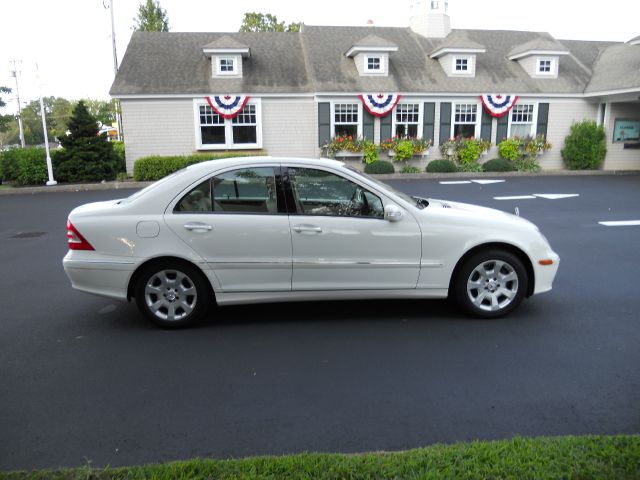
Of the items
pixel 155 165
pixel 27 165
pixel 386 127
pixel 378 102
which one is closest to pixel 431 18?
pixel 378 102

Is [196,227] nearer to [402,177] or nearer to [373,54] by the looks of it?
[402,177]

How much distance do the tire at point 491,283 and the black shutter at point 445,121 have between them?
17.8 metres

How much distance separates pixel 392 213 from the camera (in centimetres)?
497

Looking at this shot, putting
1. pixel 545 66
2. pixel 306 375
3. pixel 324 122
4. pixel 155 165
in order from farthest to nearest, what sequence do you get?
pixel 545 66, pixel 324 122, pixel 155 165, pixel 306 375

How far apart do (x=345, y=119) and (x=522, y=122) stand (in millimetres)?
7649

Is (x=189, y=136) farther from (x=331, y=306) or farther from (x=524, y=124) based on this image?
(x=331, y=306)

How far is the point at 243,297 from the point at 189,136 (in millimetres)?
17067

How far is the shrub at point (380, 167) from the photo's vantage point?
20562mm

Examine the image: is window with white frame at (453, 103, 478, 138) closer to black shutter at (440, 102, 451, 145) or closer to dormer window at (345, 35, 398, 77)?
black shutter at (440, 102, 451, 145)

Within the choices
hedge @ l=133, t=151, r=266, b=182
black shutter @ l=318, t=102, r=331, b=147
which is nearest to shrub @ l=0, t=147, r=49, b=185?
hedge @ l=133, t=151, r=266, b=182

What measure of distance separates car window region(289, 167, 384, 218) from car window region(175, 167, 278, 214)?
0.81 feet

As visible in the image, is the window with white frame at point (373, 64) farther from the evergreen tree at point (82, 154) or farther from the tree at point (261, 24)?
the tree at point (261, 24)

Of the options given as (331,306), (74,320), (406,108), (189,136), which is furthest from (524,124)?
(74,320)

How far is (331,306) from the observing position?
5.75 meters
